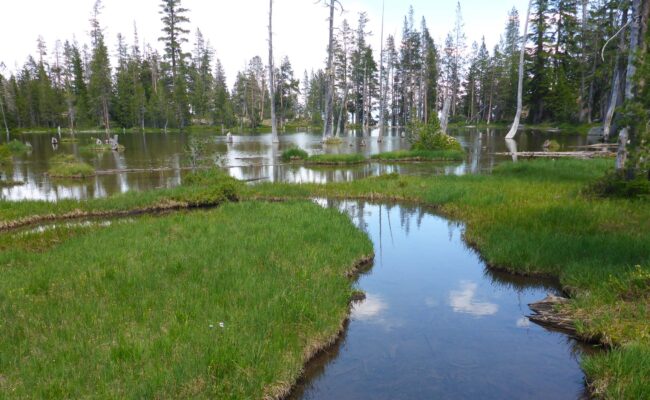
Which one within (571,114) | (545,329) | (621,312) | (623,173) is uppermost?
(571,114)

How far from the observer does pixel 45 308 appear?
22.3 feet

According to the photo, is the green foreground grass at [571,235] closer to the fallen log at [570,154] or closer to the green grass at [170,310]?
the green grass at [170,310]

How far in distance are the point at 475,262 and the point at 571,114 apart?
6405 centimetres

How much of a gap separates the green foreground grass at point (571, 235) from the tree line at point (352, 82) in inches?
1078

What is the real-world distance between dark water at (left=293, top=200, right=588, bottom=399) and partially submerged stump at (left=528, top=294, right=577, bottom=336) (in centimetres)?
19

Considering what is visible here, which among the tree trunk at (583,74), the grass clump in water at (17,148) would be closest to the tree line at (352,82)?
the tree trunk at (583,74)

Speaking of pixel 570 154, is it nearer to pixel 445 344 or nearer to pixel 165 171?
pixel 165 171

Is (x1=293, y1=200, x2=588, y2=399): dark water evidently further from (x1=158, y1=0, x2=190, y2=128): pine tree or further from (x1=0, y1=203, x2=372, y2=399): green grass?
(x1=158, y1=0, x2=190, y2=128): pine tree

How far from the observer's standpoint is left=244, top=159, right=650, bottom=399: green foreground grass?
6.15 metres

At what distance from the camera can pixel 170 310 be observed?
6.81 m

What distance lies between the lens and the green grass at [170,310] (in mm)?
5109

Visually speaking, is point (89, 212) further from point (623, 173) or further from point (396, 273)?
point (623, 173)

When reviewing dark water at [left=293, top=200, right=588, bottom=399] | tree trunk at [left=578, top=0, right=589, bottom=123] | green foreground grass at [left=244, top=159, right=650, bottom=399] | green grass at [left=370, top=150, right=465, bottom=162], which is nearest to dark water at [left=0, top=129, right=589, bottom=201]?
green grass at [left=370, top=150, right=465, bottom=162]

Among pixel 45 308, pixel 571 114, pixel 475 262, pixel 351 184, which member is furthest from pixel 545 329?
pixel 571 114
